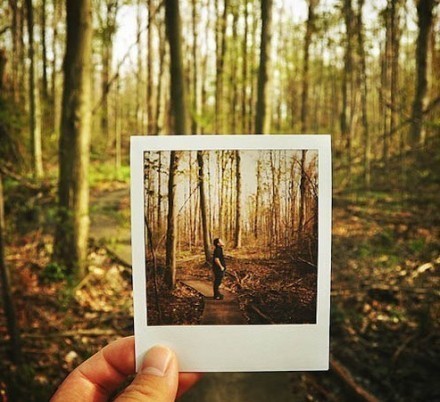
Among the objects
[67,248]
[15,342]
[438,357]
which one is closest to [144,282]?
[15,342]

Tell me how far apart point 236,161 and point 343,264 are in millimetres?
3903

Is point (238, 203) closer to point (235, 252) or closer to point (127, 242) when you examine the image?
point (235, 252)

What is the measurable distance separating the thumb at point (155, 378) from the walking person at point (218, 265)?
0.58 ft

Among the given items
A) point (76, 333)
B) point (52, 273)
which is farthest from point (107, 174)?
point (76, 333)

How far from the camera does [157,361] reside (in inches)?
38.8

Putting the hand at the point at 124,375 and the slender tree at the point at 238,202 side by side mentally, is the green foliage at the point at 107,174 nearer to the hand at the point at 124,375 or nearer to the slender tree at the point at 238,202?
the hand at the point at 124,375

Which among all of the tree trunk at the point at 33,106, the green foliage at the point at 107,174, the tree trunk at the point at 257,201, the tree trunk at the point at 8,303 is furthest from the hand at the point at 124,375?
the tree trunk at the point at 33,106

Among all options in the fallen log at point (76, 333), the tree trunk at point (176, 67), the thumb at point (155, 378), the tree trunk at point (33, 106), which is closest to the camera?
the thumb at point (155, 378)

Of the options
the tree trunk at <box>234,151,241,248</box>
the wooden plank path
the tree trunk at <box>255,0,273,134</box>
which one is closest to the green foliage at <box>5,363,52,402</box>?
the wooden plank path

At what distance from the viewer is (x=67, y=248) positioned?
167 inches

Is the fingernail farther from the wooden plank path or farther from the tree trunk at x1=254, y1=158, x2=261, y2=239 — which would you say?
the tree trunk at x1=254, y1=158, x2=261, y2=239

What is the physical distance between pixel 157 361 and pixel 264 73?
192 inches

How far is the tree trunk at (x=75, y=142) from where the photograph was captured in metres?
3.98

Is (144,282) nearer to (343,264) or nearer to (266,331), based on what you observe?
(266,331)
